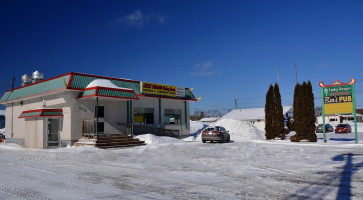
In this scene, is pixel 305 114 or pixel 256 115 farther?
pixel 256 115

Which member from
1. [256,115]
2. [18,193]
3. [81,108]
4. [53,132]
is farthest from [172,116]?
[256,115]

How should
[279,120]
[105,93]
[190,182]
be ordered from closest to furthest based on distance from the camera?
[190,182]
[105,93]
[279,120]

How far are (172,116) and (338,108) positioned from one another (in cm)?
1476

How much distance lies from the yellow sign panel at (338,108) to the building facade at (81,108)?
1277cm

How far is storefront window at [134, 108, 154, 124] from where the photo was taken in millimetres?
26469

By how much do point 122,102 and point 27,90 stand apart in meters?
8.89

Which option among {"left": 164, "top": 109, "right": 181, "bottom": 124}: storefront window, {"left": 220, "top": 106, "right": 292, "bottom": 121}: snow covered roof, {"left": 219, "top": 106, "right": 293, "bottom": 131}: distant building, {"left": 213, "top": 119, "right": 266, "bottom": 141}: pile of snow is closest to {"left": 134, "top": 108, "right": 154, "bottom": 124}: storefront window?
{"left": 164, "top": 109, "right": 181, "bottom": 124}: storefront window

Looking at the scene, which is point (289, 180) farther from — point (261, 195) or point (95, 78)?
point (95, 78)

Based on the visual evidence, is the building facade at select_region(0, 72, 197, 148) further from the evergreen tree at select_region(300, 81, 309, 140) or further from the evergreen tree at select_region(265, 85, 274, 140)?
the evergreen tree at select_region(300, 81, 309, 140)

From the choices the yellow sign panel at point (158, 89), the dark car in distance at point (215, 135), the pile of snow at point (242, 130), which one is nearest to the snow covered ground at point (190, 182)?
the dark car in distance at point (215, 135)

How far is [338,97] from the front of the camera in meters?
23.0

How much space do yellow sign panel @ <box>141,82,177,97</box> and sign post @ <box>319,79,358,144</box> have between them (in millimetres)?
13165

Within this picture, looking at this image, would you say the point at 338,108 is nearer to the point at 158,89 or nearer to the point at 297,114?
the point at 297,114

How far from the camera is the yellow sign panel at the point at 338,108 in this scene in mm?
22509
